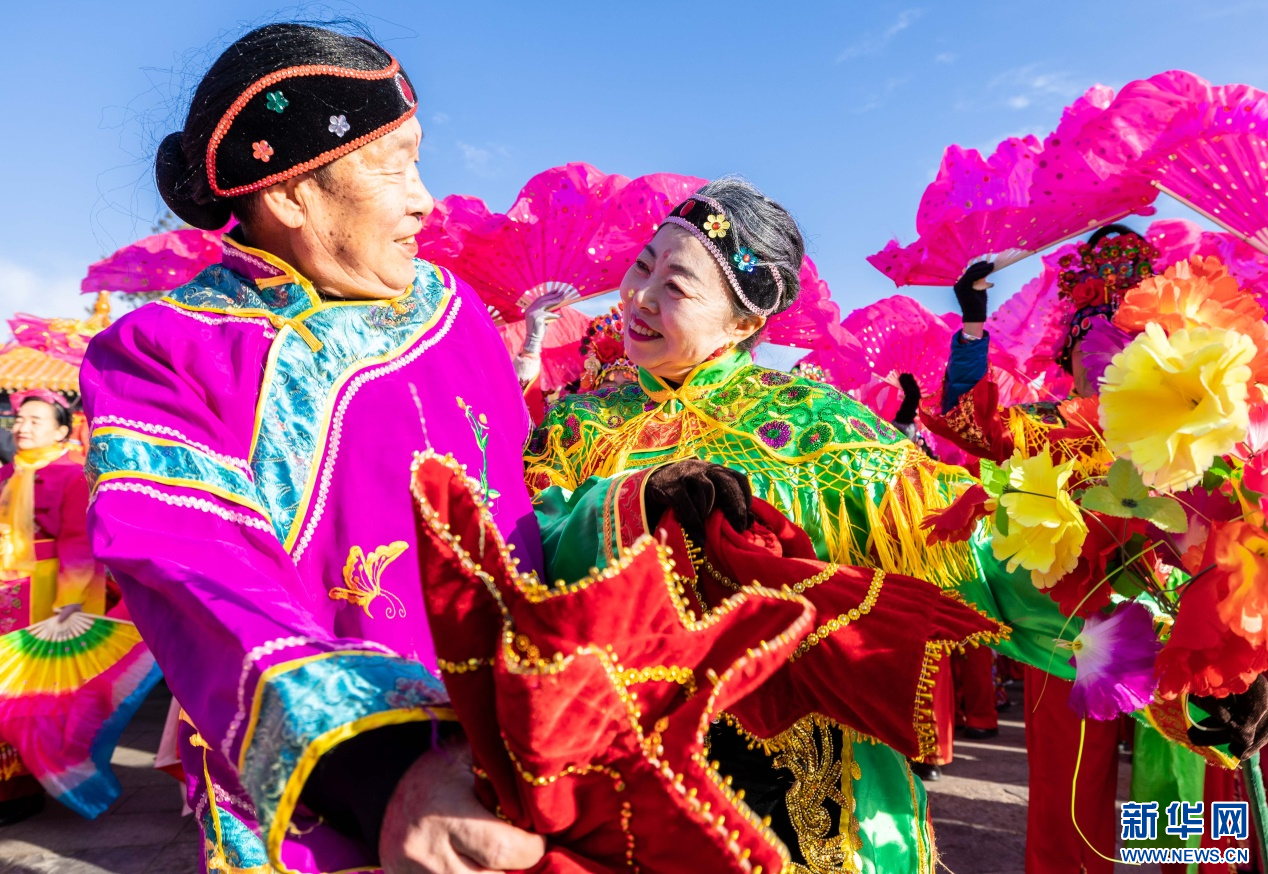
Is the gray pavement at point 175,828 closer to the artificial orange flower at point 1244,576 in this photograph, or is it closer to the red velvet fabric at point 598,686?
the artificial orange flower at point 1244,576

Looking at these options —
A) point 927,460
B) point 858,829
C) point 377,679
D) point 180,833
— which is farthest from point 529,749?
point 180,833

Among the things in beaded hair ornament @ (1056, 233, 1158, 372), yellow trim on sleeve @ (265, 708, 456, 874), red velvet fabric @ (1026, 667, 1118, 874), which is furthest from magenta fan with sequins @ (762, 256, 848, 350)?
yellow trim on sleeve @ (265, 708, 456, 874)

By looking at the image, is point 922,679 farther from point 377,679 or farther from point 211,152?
point 211,152

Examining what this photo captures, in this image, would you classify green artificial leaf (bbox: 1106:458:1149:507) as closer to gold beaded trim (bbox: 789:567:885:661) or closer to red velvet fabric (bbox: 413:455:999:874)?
gold beaded trim (bbox: 789:567:885:661)

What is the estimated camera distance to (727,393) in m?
2.11

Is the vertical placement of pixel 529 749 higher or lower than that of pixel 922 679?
higher

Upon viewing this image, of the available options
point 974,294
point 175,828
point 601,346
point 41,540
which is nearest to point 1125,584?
point 974,294

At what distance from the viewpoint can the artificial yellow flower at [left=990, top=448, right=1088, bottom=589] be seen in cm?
127

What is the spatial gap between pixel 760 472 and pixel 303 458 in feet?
3.16

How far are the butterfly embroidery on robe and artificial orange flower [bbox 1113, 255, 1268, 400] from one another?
1.11m

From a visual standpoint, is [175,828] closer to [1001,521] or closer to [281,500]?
[281,500]

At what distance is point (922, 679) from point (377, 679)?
3.06 ft

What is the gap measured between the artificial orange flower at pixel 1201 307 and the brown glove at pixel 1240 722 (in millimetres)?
548

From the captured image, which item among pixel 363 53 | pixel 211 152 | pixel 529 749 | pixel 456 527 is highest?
pixel 363 53
